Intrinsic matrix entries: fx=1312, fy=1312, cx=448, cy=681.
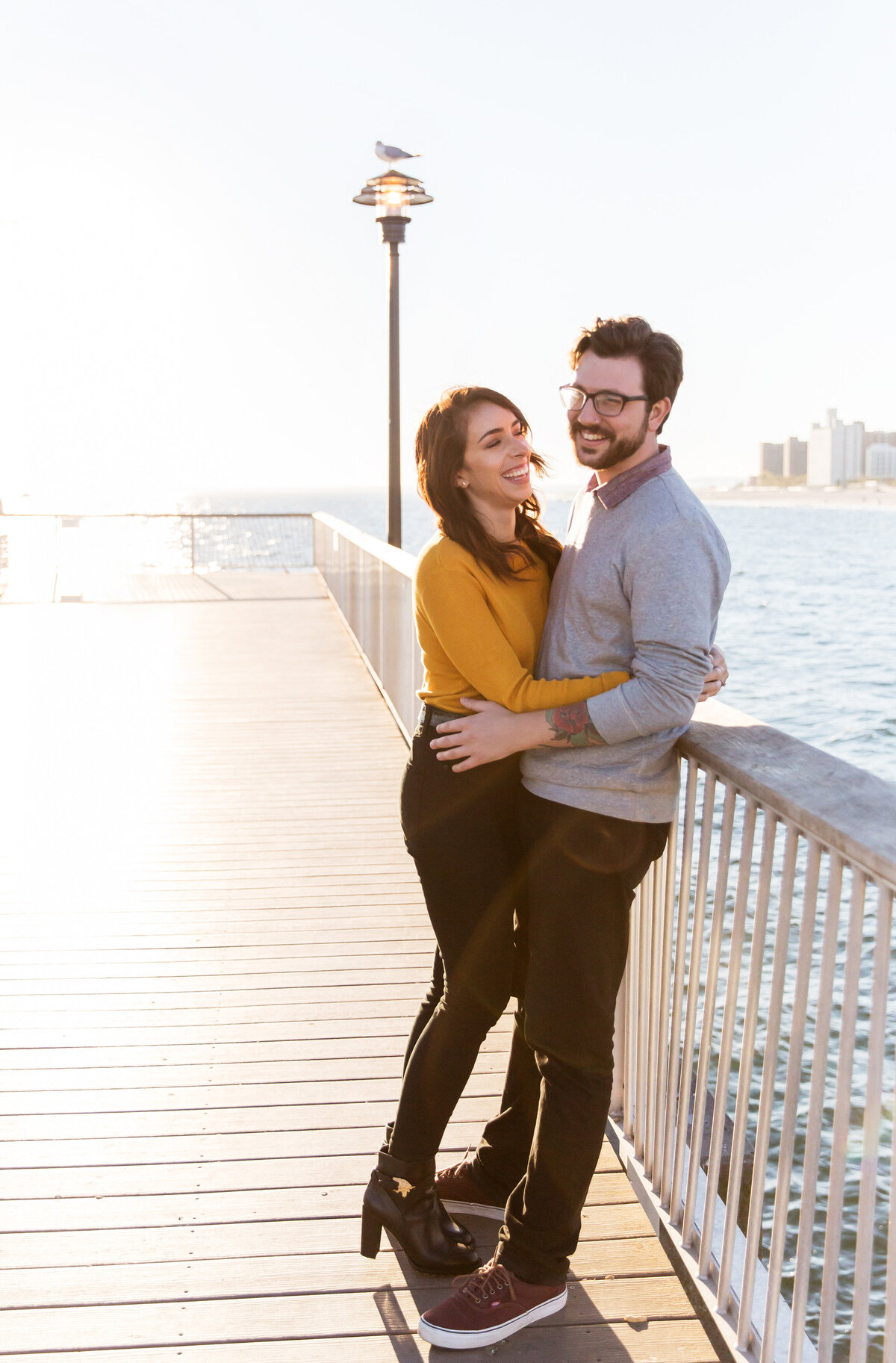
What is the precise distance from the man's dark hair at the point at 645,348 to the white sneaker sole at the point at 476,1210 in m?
1.53

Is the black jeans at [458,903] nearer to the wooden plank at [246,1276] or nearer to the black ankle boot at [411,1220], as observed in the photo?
the black ankle boot at [411,1220]

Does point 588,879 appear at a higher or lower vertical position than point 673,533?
lower

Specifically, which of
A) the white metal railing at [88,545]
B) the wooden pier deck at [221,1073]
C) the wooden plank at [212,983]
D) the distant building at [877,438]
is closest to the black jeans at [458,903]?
the wooden pier deck at [221,1073]

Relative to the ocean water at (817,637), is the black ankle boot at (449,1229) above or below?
above

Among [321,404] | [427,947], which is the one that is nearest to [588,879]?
[427,947]

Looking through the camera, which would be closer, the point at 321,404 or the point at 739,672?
the point at 739,672

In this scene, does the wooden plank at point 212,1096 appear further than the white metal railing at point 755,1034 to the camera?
Yes

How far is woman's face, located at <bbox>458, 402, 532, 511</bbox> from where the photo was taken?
2141mm

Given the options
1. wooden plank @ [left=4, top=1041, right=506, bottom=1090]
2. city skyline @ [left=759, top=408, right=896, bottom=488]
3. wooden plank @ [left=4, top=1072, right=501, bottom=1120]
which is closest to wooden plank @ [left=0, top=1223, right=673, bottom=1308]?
wooden plank @ [left=4, top=1072, right=501, bottom=1120]

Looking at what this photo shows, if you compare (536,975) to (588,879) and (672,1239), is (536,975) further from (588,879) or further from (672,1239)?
(672,1239)

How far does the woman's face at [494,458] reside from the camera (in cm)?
214

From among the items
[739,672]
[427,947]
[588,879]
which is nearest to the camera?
[588,879]

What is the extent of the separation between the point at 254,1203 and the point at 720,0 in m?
59.8

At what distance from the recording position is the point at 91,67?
1570 inches
